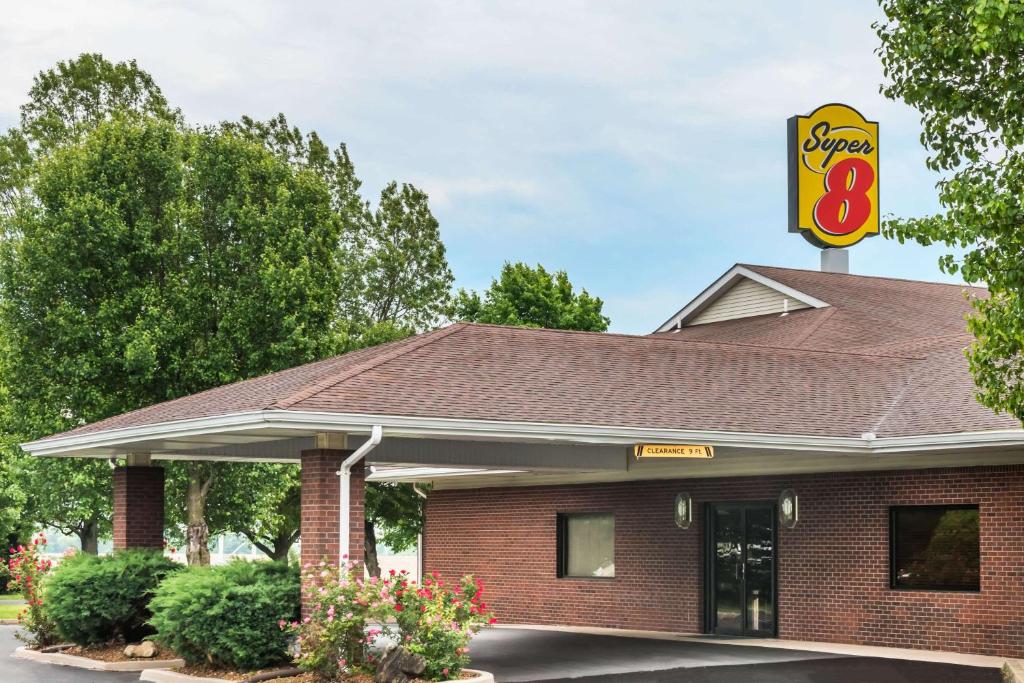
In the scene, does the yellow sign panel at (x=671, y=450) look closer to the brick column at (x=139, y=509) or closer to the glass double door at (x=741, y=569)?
the glass double door at (x=741, y=569)

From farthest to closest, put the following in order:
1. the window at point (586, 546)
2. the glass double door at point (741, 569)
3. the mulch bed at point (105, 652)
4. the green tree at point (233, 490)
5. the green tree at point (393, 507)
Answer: the green tree at point (393, 507) < the green tree at point (233, 490) < the window at point (586, 546) < the glass double door at point (741, 569) < the mulch bed at point (105, 652)

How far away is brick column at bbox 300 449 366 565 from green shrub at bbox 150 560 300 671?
0.75 m

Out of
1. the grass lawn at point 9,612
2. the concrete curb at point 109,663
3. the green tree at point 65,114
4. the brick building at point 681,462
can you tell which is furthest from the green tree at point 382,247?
the concrete curb at point 109,663

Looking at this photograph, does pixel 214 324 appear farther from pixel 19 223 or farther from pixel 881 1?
pixel 881 1

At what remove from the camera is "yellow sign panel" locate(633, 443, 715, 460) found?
18266 millimetres

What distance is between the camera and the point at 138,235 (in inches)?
1239

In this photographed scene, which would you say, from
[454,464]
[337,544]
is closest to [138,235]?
[454,464]

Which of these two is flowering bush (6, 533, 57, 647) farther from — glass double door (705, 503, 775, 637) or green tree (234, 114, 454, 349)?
green tree (234, 114, 454, 349)

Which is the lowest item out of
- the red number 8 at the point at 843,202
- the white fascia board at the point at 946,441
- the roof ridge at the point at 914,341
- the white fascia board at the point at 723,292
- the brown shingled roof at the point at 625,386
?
the white fascia board at the point at 946,441

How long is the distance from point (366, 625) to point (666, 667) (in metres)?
4.97

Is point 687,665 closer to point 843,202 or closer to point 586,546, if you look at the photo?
point 586,546

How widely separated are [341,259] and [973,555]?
3467 centimetres

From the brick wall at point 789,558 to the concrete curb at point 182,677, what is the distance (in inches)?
291

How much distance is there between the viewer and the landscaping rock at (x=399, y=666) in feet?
51.1
